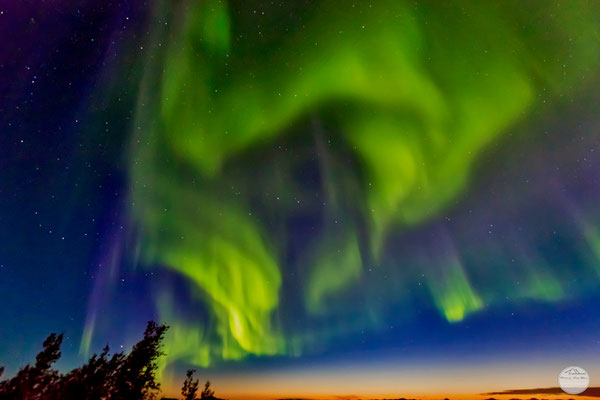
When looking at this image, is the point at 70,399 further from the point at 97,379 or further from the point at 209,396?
the point at 209,396

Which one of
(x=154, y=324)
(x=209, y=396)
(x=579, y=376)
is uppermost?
(x=154, y=324)

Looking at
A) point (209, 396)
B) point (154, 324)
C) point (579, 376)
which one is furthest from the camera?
point (209, 396)

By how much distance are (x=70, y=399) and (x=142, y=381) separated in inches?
168

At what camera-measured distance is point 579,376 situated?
2956 centimetres

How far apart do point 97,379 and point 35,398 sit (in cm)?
315

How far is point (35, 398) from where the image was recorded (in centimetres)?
1820

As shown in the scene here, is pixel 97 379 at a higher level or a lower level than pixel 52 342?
lower

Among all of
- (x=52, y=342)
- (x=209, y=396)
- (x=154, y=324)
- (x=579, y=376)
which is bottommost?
(x=579, y=376)

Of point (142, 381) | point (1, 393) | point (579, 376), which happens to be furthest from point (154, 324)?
point (579, 376)

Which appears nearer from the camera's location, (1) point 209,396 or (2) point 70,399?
(2) point 70,399

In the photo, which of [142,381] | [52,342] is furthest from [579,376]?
[52,342]

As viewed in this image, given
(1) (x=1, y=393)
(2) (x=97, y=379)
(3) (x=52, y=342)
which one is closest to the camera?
(1) (x=1, y=393)

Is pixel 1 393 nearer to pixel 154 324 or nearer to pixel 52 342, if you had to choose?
pixel 52 342

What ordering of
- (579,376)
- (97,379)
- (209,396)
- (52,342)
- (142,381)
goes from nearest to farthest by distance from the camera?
(52,342) → (97,379) → (142,381) → (579,376) → (209,396)
